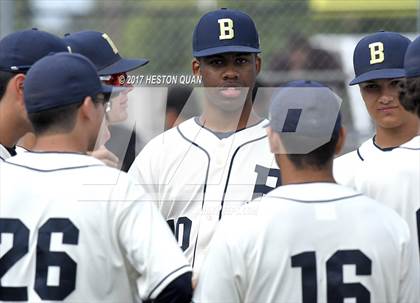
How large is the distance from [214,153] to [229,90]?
308 mm

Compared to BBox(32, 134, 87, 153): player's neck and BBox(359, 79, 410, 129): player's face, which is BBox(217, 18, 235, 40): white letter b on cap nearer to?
BBox(359, 79, 410, 129): player's face

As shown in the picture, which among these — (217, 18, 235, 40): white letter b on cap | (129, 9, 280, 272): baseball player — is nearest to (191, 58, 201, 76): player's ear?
(129, 9, 280, 272): baseball player

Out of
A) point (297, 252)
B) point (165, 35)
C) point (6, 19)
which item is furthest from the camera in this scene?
point (165, 35)

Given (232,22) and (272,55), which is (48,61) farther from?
(272,55)

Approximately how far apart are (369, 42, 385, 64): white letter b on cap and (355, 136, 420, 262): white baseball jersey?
1336 mm

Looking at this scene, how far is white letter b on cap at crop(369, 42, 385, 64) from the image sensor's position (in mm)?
5109

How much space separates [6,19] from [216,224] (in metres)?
3.78

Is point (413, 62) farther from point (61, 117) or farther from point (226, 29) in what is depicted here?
point (61, 117)

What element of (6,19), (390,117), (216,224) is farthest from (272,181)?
(6,19)

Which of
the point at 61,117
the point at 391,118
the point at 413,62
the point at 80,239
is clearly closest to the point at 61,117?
the point at 61,117

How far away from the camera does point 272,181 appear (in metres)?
4.55

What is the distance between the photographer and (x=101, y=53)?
5090 millimetres

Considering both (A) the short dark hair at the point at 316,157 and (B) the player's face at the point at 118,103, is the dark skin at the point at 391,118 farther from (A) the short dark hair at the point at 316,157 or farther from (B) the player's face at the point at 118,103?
(A) the short dark hair at the point at 316,157

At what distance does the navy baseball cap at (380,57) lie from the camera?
16.6 feet
